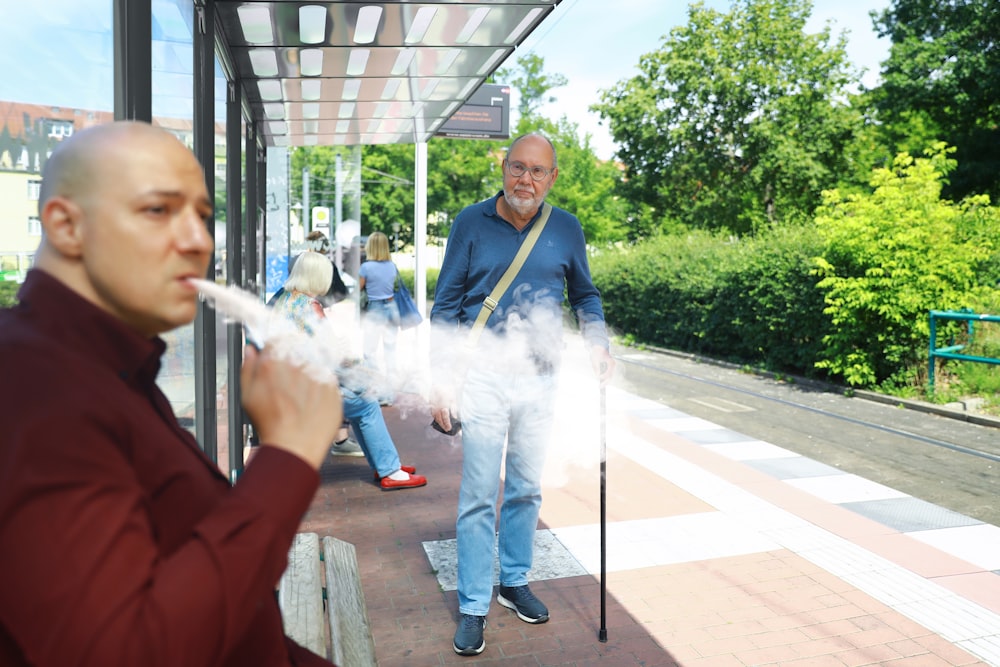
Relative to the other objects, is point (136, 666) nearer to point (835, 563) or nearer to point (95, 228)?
point (95, 228)

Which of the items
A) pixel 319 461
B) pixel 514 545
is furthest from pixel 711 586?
pixel 319 461

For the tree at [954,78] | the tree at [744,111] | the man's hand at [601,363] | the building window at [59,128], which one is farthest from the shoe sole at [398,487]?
the tree at [744,111]

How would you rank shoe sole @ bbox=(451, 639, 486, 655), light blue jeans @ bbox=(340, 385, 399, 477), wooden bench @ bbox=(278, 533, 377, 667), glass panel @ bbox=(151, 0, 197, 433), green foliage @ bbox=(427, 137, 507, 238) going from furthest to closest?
green foliage @ bbox=(427, 137, 507, 238) → light blue jeans @ bbox=(340, 385, 399, 477) → shoe sole @ bbox=(451, 639, 486, 655) → glass panel @ bbox=(151, 0, 197, 433) → wooden bench @ bbox=(278, 533, 377, 667)

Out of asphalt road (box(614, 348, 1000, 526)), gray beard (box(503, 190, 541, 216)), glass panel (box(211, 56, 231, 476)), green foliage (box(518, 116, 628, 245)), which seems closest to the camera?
gray beard (box(503, 190, 541, 216))

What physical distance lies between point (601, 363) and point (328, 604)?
1775mm

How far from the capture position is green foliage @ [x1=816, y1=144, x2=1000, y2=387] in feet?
38.8

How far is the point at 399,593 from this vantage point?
15.0 feet

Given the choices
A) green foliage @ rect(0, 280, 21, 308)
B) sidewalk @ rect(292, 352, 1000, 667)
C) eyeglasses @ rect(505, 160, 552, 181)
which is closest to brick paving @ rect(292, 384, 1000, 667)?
sidewalk @ rect(292, 352, 1000, 667)

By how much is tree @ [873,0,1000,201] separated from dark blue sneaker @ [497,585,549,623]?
28.7m

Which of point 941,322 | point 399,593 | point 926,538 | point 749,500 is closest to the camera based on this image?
point 399,593

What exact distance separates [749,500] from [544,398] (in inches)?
123

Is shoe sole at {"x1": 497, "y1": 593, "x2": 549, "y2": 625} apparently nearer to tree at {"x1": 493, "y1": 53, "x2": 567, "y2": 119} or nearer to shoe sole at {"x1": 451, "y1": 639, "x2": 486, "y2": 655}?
shoe sole at {"x1": 451, "y1": 639, "x2": 486, "y2": 655}

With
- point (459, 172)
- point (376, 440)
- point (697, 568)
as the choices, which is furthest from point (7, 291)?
point (459, 172)

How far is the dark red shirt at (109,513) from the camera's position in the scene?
0.88 m
